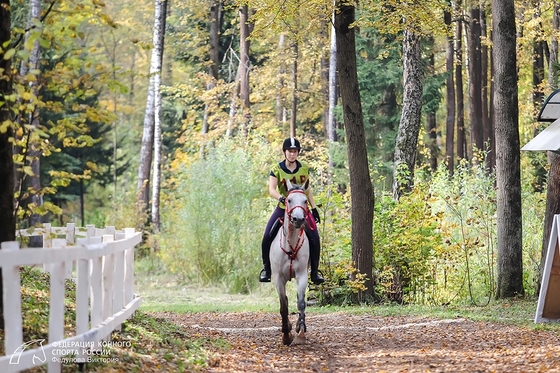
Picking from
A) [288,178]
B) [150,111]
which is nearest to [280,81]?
[150,111]

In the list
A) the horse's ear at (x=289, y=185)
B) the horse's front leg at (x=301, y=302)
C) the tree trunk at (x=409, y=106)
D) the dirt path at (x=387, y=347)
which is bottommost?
the dirt path at (x=387, y=347)

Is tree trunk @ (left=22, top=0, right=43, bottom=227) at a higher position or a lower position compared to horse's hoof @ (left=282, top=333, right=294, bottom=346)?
higher

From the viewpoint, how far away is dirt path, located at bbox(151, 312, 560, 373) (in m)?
10.0

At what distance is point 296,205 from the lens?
1155cm

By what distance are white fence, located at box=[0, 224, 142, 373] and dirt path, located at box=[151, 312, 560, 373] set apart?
1424 millimetres

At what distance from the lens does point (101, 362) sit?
28.4 feet

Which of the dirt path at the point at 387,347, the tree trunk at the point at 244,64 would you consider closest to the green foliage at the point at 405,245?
the dirt path at the point at 387,347

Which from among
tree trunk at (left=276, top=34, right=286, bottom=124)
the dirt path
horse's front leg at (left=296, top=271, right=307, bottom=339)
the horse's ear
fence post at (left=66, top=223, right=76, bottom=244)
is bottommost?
the dirt path

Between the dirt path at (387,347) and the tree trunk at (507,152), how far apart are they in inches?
139

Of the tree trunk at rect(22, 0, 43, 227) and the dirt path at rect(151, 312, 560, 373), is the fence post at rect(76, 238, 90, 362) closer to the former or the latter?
the tree trunk at rect(22, 0, 43, 227)

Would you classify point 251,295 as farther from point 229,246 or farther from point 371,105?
point 371,105

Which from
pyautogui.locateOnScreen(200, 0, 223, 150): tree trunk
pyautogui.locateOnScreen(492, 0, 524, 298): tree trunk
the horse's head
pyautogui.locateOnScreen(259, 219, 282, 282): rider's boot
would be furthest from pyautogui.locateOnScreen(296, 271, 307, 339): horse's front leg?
pyautogui.locateOnScreen(200, 0, 223, 150): tree trunk

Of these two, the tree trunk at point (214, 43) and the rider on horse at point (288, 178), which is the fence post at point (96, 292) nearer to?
the rider on horse at point (288, 178)

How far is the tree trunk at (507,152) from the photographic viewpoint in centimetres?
1847
